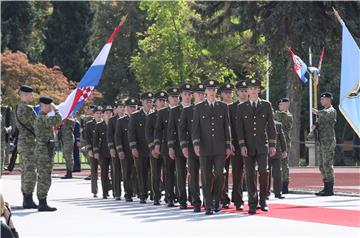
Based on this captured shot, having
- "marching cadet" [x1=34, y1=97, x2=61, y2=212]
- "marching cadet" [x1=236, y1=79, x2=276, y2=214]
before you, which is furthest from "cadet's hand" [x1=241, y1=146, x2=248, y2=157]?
"marching cadet" [x1=34, y1=97, x2=61, y2=212]

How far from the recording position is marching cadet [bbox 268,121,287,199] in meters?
17.8

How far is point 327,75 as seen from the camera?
166 ft

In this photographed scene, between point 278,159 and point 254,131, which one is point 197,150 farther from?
point 278,159

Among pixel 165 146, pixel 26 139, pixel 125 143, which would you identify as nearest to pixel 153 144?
pixel 165 146

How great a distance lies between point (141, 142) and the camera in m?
17.7

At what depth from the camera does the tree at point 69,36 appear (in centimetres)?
6612

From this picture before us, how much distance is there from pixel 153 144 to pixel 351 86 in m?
4.18

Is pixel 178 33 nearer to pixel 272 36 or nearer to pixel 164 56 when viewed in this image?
pixel 164 56

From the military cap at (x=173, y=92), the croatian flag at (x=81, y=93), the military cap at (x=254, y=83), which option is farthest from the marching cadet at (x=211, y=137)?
the croatian flag at (x=81, y=93)

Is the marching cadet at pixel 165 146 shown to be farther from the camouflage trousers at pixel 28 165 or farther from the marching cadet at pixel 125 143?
the camouflage trousers at pixel 28 165

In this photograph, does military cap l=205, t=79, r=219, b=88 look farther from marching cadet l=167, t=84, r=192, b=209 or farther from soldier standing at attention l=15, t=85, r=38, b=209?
soldier standing at attention l=15, t=85, r=38, b=209

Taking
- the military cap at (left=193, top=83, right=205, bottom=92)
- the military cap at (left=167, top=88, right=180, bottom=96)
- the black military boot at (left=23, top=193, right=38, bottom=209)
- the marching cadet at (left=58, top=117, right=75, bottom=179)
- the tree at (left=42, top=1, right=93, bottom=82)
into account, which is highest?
the tree at (left=42, top=1, right=93, bottom=82)

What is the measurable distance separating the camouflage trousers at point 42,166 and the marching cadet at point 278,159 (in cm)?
458

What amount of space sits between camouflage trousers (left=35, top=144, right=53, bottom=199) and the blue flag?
190 inches
